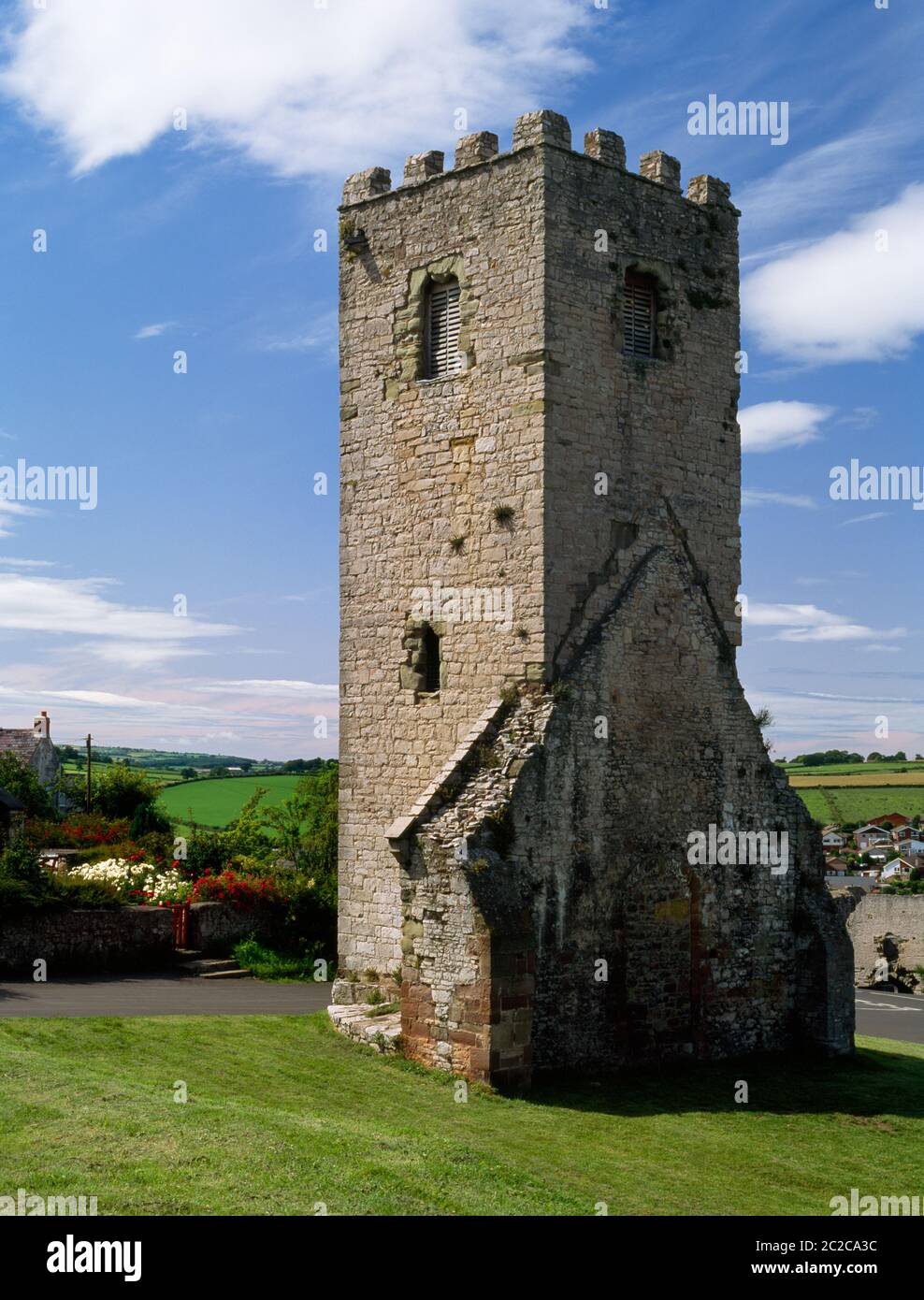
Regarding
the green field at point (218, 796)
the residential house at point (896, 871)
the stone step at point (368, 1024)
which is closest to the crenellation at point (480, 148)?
the stone step at point (368, 1024)

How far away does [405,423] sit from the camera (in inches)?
744

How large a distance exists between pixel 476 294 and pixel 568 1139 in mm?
11545

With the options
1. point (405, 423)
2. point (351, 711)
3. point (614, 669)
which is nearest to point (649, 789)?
point (614, 669)

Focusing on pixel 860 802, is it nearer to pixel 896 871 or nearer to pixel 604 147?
pixel 896 871

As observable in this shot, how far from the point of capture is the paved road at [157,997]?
60.4ft

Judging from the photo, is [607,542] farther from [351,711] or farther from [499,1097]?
[499,1097]

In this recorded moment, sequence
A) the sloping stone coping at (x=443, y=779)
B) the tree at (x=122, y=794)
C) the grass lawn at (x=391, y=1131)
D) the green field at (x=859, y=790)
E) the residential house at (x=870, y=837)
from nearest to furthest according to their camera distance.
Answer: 1. the grass lawn at (x=391, y=1131)
2. the sloping stone coping at (x=443, y=779)
3. the tree at (x=122, y=794)
4. the residential house at (x=870, y=837)
5. the green field at (x=859, y=790)

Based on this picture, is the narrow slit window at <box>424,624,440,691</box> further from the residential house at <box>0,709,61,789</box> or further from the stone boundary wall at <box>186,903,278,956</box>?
the residential house at <box>0,709,61,789</box>

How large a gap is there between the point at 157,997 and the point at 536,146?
46.6 feet

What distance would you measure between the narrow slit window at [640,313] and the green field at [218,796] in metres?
34.2

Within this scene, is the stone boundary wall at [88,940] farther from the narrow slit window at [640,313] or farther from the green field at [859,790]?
the green field at [859,790]

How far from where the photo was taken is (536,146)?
17.5m

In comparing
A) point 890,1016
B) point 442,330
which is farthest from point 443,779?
point 890,1016

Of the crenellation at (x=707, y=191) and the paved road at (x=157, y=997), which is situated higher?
the crenellation at (x=707, y=191)
